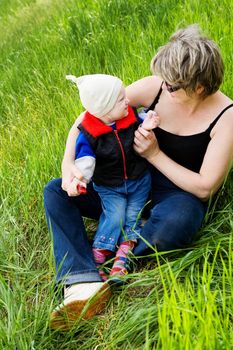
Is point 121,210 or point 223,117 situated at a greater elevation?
point 223,117

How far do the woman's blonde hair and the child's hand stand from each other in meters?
0.17

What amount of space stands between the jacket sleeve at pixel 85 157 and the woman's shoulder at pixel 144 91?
0.32 m

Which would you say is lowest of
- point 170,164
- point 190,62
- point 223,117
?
point 170,164

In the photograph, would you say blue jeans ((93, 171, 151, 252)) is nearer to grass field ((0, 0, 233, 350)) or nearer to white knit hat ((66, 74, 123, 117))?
grass field ((0, 0, 233, 350))

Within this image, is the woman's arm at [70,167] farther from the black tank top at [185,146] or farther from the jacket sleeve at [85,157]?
the black tank top at [185,146]

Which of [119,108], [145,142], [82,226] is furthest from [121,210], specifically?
[119,108]

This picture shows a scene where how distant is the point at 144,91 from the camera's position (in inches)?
104

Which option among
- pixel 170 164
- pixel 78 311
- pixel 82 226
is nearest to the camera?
pixel 78 311

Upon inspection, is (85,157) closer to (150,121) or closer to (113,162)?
(113,162)

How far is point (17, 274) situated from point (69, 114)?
1194mm

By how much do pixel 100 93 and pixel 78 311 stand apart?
0.87m

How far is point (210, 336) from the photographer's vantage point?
1596mm

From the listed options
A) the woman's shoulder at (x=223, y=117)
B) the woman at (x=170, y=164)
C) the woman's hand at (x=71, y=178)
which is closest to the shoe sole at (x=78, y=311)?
the woman at (x=170, y=164)

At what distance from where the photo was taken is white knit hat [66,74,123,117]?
2314mm
